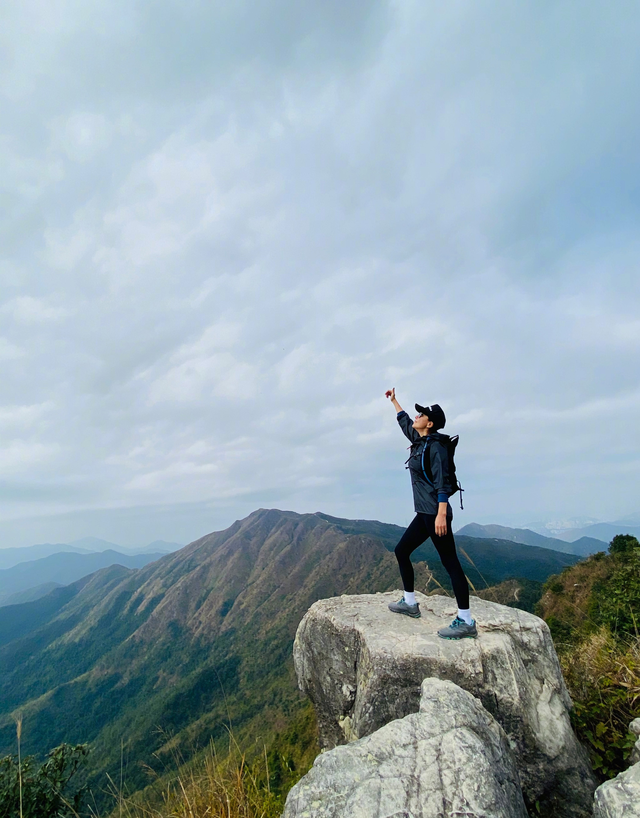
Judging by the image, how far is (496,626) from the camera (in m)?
6.03

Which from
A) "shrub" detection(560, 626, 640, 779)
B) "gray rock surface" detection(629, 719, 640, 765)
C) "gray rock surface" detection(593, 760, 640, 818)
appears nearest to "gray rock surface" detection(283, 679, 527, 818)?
"gray rock surface" detection(593, 760, 640, 818)

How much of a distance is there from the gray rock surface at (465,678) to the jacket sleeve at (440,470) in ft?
7.01

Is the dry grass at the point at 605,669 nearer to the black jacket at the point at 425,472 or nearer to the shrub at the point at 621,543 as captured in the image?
the black jacket at the point at 425,472

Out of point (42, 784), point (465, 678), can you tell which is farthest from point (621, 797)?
point (42, 784)

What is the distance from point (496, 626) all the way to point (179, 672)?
176274 mm

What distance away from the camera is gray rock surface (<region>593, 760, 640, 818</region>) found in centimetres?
297

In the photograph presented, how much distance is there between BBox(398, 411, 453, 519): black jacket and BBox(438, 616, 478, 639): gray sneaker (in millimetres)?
1578

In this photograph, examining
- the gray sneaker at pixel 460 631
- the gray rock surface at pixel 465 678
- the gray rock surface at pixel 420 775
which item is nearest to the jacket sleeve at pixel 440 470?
the gray sneaker at pixel 460 631

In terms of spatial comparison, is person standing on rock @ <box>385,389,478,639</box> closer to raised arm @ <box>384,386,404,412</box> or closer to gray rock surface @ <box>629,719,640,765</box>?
raised arm @ <box>384,386,404,412</box>

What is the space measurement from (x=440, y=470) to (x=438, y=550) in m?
1.31

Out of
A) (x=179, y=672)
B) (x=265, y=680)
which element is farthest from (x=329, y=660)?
(x=179, y=672)

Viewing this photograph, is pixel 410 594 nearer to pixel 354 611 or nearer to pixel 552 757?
pixel 354 611

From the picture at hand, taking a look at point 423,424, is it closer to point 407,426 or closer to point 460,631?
point 407,426

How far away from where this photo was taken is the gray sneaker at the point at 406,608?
23.4ft
